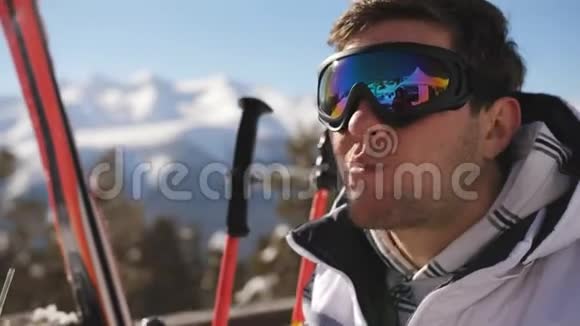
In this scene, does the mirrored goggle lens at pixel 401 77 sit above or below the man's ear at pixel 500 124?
above

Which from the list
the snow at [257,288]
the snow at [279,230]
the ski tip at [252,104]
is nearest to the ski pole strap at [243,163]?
the ski tip at [252,104]

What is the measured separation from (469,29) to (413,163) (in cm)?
24

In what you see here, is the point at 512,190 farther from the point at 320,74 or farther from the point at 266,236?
the point at 266,236

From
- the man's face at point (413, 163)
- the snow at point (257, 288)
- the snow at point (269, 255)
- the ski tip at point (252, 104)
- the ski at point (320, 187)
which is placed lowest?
the snow at point (269, 255)

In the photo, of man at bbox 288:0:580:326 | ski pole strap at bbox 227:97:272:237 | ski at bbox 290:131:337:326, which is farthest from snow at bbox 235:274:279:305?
man at bbox 288:0:580:326

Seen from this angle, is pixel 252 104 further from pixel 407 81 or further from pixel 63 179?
pixel 63 179

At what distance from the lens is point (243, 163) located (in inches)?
47.3

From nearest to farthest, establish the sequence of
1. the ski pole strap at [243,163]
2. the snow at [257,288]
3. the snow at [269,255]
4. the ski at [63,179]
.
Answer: the ski at [63,179]
the ski pole strap at [243,163]
the snow at [257,288]
the snow at [269,255]

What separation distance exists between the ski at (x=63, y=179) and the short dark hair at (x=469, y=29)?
452 millimetres

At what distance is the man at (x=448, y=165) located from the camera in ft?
2.77

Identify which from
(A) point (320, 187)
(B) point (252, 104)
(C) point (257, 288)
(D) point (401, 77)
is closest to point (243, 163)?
(B) point (252, 104)

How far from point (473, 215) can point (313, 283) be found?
35 centimetres

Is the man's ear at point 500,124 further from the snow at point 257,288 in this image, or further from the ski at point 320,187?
the snow at point 257,288

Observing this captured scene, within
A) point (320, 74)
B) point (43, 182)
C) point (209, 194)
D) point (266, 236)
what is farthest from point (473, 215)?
point (266, 236)
